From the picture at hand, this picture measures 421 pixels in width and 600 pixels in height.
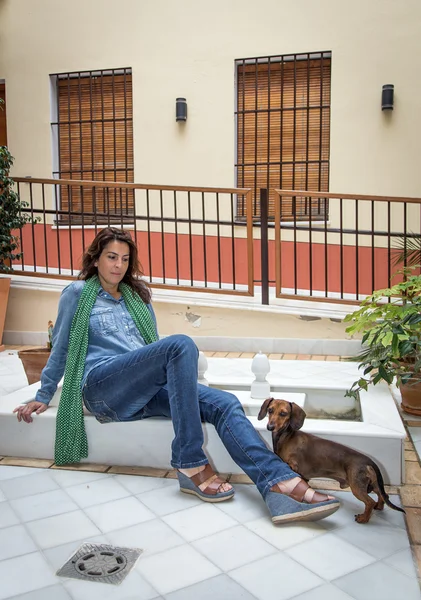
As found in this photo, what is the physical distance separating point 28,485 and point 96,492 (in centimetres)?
29

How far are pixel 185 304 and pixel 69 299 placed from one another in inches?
106

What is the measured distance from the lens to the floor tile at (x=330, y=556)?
1.73 metres

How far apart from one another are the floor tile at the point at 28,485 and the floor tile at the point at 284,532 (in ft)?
2.72

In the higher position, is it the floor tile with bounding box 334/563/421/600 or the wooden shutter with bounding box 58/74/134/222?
the wooden shutter with bounding box 58/74/134/222

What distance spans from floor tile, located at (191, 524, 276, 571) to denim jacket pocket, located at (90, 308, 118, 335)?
0.95 meters

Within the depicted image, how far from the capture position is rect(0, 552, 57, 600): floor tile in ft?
5.40

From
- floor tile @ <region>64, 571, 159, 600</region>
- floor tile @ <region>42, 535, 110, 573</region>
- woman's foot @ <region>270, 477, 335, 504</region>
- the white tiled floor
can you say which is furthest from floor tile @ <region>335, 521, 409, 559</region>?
floor tile @ <region>42, 535, 110, 573</region>

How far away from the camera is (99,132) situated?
6.87 metres

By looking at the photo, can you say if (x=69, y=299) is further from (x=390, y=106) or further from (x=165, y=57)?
(x=165, y=57)

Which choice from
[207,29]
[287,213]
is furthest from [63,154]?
[287,213]

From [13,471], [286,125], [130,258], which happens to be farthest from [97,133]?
[13,471]

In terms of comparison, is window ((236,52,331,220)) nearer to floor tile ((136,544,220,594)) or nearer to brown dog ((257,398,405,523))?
brown dog ((257,398,405,523))

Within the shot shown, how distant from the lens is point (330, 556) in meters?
1.80

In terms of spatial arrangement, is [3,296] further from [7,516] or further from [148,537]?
[148,537]
